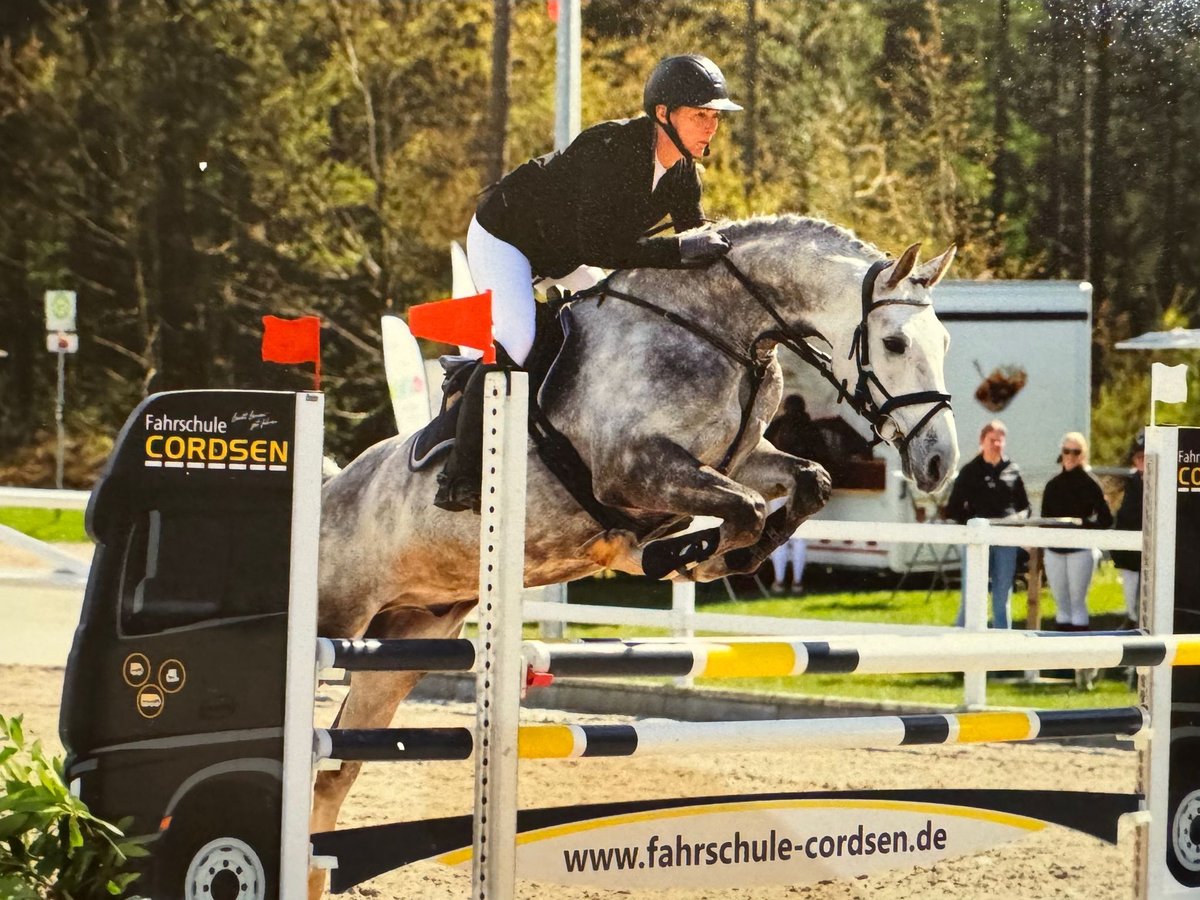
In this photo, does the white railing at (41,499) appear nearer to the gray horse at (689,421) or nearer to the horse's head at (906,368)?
the gray horse at (689,421)

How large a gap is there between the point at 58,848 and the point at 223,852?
0.20 m

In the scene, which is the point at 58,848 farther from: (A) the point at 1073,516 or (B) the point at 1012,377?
(B) the point at 1012,377

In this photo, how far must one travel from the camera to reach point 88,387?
480 centimetres

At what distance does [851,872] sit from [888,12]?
2.64 meters

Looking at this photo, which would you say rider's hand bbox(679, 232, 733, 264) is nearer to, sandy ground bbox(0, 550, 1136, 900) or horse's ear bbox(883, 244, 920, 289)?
horse's ear bbox(883, 244, 920, 289)

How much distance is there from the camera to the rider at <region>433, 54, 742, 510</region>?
2.70 meters

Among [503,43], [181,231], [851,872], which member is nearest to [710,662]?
[851,872]

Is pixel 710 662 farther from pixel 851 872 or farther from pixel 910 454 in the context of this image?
pixel 910 454

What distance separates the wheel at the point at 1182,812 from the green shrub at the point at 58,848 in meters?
1.66

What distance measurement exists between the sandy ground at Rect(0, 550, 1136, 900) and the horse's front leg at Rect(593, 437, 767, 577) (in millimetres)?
661

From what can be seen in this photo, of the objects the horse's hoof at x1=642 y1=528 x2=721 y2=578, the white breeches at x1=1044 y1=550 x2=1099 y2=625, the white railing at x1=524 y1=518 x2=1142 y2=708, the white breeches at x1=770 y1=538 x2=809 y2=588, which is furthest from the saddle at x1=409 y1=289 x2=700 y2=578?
the white breeches at x1=1044 y1=550 x2=1099 y2=625

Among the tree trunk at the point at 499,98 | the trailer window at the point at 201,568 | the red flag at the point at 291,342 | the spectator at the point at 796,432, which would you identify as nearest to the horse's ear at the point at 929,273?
the spectator at the point at 796,432

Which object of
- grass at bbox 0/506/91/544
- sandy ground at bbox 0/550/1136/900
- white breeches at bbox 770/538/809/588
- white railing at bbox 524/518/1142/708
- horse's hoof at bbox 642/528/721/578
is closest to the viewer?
horse's hoof at bbox 642/528/721/578

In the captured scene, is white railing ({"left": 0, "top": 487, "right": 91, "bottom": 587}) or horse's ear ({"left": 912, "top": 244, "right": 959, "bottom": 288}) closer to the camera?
horse's ear ({"left": 912, "top": 244, "right": 959, "bottom": 288})
